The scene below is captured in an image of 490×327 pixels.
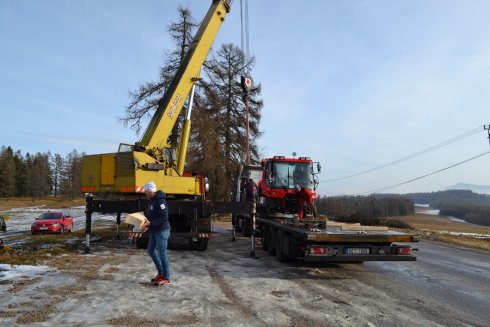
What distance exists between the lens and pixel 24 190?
97.6 meters

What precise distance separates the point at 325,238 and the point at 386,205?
11069 cm

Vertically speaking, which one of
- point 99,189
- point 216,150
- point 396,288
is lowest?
point 396,288

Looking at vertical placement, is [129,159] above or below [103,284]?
above

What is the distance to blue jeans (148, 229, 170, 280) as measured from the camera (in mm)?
7492

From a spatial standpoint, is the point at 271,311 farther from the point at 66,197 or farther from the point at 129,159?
the point at 66,197

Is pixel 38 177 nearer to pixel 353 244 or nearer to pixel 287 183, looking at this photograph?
pixel 287 183

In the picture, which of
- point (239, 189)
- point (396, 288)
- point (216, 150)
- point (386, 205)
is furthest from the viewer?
point (386, 205)

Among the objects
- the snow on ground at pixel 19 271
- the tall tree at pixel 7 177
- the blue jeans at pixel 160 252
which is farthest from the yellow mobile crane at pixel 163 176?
the tall tree at pixel 7 177

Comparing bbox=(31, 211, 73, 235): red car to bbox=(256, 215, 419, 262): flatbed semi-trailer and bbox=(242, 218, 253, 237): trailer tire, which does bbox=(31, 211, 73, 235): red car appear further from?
bbox=(256, 215, 419, 262): flatbed semi-trailer

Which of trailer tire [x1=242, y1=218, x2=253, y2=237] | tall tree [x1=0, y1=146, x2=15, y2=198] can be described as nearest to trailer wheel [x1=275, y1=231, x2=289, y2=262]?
trailer tire [x1=242, y1=218, x2=253, y2=237]

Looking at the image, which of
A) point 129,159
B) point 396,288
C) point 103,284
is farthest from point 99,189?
point 396,288

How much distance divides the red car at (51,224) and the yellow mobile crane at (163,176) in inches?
425

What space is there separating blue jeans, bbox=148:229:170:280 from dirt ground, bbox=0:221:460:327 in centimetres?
33

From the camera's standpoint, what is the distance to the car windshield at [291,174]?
13633 mm
